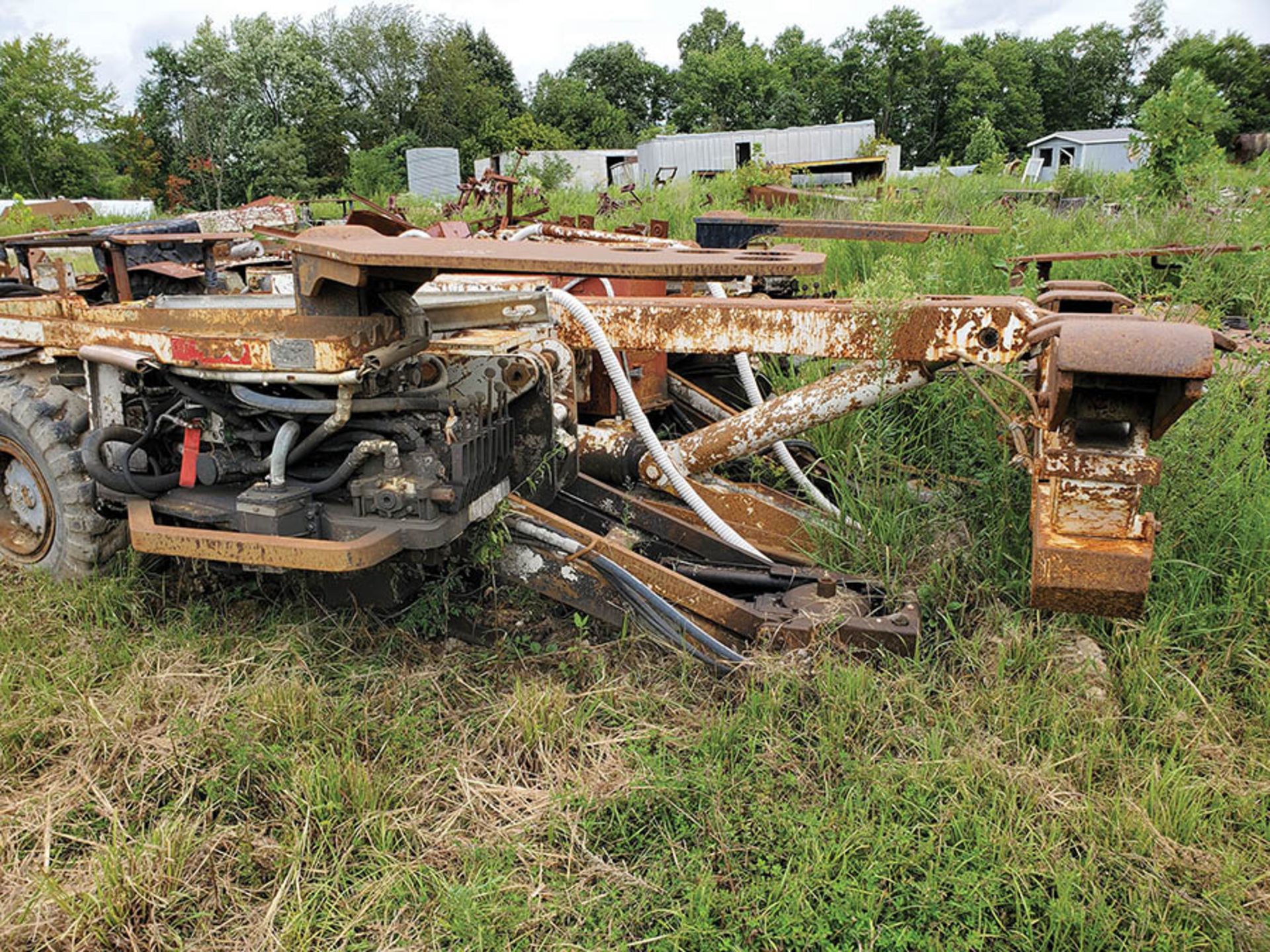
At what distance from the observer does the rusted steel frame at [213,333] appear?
8.43 ft

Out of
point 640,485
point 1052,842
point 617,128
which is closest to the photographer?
point 1052,842

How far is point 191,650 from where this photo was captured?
300 cm

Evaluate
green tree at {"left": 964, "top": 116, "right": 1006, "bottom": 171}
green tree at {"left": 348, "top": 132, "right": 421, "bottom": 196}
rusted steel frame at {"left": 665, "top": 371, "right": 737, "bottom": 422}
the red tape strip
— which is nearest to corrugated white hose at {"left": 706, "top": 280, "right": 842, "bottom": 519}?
rusted steel frame at {"left": 665, "top": 371, "right": 737, "bottom": 422}

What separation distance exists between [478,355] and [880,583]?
155 cm

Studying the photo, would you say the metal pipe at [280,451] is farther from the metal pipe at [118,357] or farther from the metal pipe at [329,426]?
the metal pipe at [118,357]

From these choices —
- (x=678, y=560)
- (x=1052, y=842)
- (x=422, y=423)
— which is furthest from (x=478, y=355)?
(x=1052, y=842)

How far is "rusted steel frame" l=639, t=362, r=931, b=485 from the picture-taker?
10.5 feet

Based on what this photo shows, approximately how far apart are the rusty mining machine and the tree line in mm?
43041

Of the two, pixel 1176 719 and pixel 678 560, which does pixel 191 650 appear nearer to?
pixel 678 560

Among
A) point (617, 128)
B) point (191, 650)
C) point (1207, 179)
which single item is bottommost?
point (191, 650)

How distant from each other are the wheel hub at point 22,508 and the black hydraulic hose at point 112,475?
534mm

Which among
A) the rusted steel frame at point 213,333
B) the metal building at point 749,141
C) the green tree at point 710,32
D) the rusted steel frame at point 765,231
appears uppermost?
the green tree at point 710,32

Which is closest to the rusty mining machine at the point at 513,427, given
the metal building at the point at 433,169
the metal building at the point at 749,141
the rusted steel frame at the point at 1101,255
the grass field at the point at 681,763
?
the grass field at the point at 681,763

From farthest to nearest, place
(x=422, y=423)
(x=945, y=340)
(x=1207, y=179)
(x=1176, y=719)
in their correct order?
1. (x=1207, y=179)
2. (x=945, y=340)
3. (x=422, y=423)
4. (x=1176, y=719)
